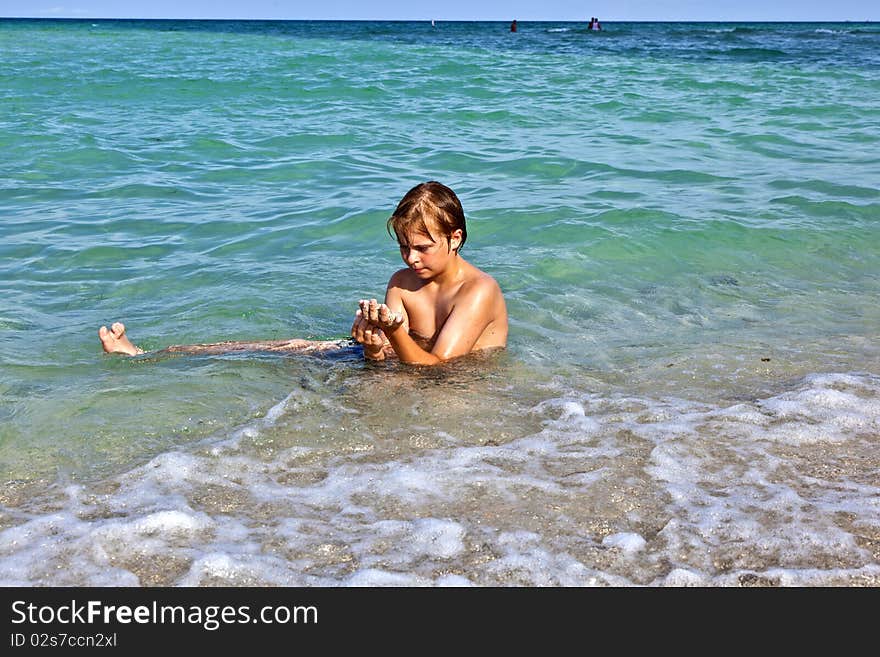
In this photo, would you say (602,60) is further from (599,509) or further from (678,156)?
(599,509)

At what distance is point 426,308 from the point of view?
14.5ft

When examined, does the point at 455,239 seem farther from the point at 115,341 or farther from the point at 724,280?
the point at 724,280

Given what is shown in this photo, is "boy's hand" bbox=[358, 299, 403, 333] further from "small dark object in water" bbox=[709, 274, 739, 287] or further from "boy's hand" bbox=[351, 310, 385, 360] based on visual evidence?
"small dark object in water" bbox=[709, 274, 739, 287]

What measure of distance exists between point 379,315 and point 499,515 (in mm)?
1183

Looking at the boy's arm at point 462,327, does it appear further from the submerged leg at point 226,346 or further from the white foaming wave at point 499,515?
the white foaming wave at point 499,515

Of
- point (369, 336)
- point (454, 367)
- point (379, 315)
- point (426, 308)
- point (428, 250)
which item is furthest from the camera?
point (426, 308)

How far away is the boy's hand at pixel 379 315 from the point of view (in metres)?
3.67

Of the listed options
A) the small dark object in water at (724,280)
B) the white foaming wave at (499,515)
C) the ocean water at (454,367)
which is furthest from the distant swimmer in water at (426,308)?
the small dark object in water at (724,280)

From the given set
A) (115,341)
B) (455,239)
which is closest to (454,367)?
(455,239)

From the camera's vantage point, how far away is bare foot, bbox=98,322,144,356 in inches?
176

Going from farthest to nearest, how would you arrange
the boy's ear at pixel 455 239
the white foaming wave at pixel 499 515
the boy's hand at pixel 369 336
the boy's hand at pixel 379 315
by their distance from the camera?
1. the boy's ear at pixel 455 239
2. the boy's hand at pixel 369 336
3. the boy's hand at pixel 379 315
4. the white foaming wave at pixel 499 515

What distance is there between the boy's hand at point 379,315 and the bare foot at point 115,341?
1.41m

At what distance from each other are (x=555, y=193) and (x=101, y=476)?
5902 millimetres

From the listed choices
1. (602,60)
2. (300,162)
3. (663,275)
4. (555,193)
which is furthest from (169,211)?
(602,60)
